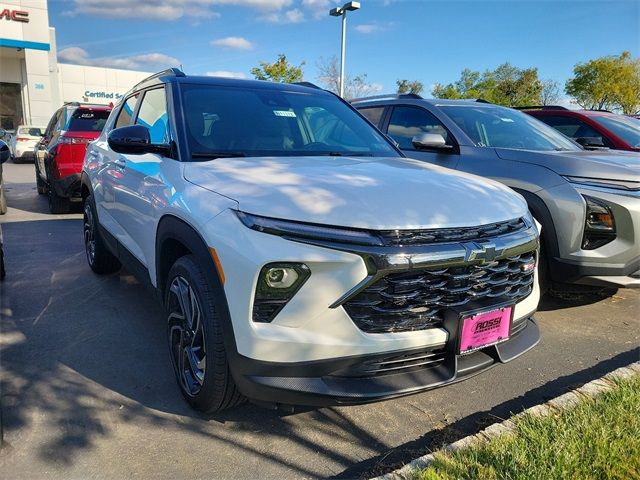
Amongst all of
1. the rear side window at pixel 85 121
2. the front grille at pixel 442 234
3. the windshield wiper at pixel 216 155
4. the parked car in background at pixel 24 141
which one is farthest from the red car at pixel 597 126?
the parked car in background at pixel 24 141

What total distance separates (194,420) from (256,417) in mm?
320

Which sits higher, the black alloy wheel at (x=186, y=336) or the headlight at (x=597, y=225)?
the headlight at (x=597, y=225)

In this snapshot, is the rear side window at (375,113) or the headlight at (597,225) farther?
the rear side window at (375,113)

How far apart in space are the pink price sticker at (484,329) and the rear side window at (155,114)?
2073mm

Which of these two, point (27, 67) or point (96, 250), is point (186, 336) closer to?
point (96, 250)

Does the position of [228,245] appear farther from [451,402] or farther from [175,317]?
[451,402]

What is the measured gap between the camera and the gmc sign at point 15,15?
27.3m

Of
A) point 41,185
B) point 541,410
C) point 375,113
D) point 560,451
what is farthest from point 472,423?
point 41,185

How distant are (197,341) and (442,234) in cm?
130

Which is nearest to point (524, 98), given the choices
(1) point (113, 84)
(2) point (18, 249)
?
(1) point (113, 84)

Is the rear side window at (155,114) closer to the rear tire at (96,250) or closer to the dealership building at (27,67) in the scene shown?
the rear tire at (96,250)

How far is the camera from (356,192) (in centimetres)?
233

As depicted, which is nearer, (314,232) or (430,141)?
(314,232)

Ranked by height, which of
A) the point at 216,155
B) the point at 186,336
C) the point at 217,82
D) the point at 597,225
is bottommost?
the point at 186,336
